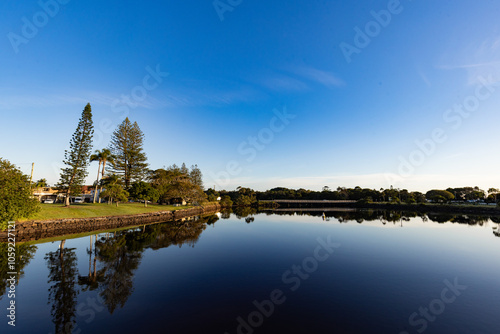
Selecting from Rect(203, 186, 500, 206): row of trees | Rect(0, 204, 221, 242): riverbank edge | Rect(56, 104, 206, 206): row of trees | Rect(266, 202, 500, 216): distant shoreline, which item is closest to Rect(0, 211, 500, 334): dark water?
Rect(0, 204, 221, 242): riverbank edge

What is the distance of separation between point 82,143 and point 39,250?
27.9 metres

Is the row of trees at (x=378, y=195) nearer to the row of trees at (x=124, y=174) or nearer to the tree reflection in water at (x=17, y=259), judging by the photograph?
the row of trees at (x=124, y=174)

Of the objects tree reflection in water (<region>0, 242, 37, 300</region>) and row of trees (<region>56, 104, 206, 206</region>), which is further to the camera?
row of trees (<region>56, 104, 206, 206</region>)

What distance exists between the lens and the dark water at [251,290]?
8266 mm

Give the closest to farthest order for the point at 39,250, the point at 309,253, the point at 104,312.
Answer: the point at 104,312
the point at 39,250
the point at 309,253

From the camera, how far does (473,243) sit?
78.2ft

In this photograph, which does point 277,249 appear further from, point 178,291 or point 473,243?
point 473,243

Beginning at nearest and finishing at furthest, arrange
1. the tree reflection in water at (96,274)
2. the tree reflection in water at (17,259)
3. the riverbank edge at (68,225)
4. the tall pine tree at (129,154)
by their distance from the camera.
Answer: the tree reflection in water at (96,274) → the tree reflection in water at (17,259) → the riverbank edge at (68,225) → the tall pine tree at (129,154)

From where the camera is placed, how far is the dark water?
8.27 metres

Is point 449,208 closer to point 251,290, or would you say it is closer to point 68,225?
point 251,290

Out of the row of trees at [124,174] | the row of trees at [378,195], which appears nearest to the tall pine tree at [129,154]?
the row of trees at [124,174]

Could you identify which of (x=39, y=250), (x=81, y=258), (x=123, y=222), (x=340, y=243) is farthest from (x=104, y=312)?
(x=123, y=222)

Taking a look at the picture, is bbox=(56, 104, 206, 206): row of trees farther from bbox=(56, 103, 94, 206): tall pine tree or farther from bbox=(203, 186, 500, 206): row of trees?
bbox=(203, 186, 500, 206): row of trees

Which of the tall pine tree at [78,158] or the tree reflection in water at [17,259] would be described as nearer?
the tree reflection in water at [17,259]
